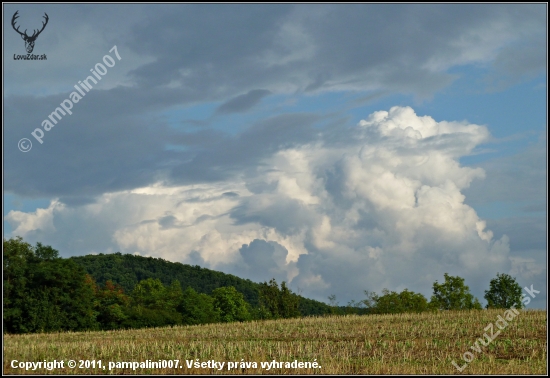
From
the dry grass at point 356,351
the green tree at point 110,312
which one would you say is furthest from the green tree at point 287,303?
the dry grass at point 356,351

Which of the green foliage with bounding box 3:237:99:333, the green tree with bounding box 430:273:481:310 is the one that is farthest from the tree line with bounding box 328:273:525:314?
the green foliage with bounding box 3:237:99:333

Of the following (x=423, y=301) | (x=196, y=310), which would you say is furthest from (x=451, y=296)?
(x=196, y=310)

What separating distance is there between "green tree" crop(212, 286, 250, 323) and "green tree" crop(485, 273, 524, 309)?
48902mm

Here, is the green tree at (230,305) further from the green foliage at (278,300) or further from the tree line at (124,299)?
the green foliage at (278,300)

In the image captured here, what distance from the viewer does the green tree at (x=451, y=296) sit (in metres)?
98.7

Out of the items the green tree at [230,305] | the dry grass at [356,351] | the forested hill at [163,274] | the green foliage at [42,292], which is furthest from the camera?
the forested hill at [163,274]

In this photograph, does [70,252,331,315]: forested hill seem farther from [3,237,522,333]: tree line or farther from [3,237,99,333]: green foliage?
[3,237,99,333]: green foliage

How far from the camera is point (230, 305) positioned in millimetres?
104938

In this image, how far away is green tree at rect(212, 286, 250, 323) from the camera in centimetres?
10312

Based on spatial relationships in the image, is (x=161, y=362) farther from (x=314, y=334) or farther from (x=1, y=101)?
(x=314, y=334)

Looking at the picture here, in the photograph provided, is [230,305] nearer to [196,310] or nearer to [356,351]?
[196,310]

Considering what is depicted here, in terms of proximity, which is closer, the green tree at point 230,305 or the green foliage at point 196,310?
the green foliage at point 196,310

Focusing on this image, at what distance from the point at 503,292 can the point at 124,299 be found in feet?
245

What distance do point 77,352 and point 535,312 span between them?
Answer: 44226mm
